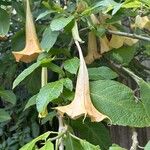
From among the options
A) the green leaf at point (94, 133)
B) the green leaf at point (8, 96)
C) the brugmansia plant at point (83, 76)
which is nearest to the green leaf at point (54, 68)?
the brugmansia plant at point (83, 76)

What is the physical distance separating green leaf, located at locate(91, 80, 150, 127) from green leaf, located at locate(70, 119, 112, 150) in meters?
0.13

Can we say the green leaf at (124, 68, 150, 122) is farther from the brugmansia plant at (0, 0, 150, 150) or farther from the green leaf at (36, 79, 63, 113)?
the green leaf at (36, 79, 63, 113)

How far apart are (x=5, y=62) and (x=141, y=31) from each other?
1.44ft

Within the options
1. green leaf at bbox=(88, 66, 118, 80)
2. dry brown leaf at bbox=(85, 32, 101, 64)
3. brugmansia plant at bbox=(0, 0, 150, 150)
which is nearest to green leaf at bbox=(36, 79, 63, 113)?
brugmansia plant at bbox=(0, 0, 150, 150)

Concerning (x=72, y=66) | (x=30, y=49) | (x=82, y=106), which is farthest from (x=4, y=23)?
(x=82, y=106)

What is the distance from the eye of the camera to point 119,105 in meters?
0.73

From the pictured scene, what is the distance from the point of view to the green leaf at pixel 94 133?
878 millimetres

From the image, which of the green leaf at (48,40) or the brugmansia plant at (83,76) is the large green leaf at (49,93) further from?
the green leaf at (48,40)

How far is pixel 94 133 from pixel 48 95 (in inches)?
8.0

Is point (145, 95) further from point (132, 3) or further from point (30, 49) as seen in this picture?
point (30, 49)

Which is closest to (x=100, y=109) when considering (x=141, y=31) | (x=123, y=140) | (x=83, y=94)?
(x=83, y=94)

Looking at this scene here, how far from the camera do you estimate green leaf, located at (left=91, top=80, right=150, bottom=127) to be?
2.34 feet

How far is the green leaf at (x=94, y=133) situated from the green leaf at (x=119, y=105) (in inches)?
5.3

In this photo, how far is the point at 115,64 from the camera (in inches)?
41.5
